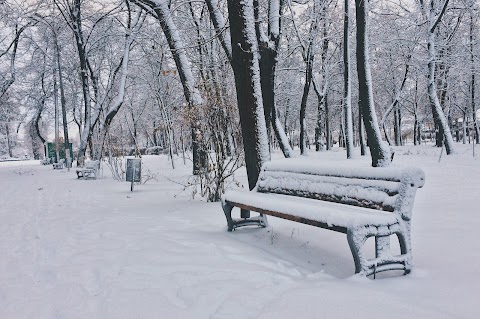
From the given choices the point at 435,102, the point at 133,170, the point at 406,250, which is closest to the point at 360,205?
the point at 406,250

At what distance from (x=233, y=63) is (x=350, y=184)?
275cm

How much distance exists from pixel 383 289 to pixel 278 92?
2461cm

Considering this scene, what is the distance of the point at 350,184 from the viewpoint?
3.69 metres

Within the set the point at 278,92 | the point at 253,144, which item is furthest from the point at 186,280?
the point at 278,92

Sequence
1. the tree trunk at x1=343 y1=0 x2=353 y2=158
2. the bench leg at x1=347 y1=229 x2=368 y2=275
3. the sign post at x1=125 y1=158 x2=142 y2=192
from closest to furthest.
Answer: the bench leg at x1=347 y1=229 x2=368 y2=275 → the sign post at x1=125 y1=158 x2=142 y2=192 → the tree trunk at x1=343 y1=0 x2=353 y2=158

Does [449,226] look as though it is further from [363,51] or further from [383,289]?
[363,51]

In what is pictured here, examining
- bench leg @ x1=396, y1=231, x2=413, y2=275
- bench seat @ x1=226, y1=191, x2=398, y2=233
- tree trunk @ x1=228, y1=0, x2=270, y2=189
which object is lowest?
bench leg @ x1=396, y1=231, x2=413, y2=275

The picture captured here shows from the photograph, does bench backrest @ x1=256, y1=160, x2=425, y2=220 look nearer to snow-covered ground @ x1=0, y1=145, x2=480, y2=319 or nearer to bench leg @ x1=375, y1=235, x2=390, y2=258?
bench leg @ x1=375, y1=235, x2=390, y2=258

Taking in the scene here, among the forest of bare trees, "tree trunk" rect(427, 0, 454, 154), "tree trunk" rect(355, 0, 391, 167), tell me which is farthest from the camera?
"tree trunk" rect(427, 0, 454, 154)

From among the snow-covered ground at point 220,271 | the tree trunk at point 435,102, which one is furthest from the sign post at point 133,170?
the tree trunk at point 435,102

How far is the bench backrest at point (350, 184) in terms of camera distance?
316cm

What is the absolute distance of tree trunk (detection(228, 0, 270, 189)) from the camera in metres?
5.37

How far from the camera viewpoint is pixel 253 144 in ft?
18.2

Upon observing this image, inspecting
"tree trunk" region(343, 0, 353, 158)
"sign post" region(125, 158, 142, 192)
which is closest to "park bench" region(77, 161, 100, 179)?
"sign post" region(125, 158, 142, 192)
